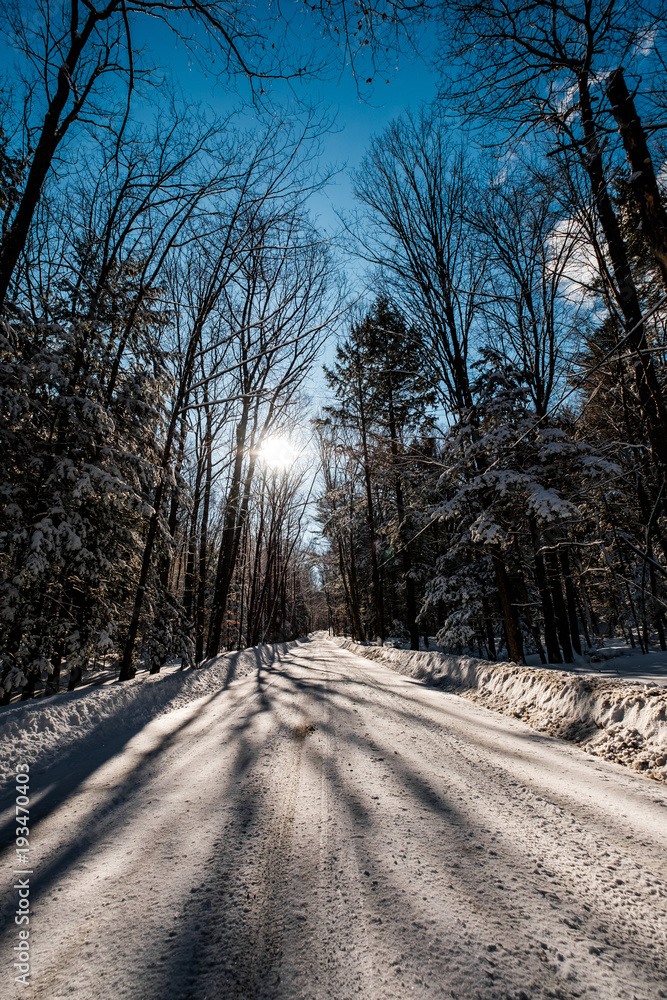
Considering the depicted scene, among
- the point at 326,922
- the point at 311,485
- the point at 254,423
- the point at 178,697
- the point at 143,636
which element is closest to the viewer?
the point at 326,922

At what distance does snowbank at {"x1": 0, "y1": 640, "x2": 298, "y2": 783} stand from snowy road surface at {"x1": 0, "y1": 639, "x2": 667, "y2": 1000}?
0.45 m

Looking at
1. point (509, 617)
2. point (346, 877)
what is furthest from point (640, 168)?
point (509, 617)

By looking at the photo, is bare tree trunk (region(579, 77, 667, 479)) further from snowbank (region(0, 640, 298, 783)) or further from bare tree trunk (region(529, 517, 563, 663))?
snowbank (region(0, 640, 298, 783))

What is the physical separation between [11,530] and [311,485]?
54.2 ft

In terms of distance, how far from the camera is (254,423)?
12688 mm

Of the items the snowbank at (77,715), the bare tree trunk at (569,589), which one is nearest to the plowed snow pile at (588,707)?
the snowbank at (77,715)

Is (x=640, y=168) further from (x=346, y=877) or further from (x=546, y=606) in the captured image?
(x=546, y=606)

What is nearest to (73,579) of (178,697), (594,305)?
(178,697)

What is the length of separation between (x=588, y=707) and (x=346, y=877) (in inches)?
143

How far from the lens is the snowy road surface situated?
139 centimetres

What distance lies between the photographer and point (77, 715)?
450 cm

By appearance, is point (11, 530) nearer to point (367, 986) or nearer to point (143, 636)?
point (143, 636)

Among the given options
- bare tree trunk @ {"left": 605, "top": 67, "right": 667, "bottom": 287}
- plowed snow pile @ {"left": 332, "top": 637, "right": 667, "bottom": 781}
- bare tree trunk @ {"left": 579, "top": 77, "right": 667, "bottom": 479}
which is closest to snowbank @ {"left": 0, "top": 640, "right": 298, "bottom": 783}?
plowed snow pile @ {"left": 332, "top": 637, "right": 667, "bottom": 781}

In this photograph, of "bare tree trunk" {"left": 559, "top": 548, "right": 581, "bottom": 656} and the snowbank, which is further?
"bare tree trunk" {"left": 559, "top": 548, "right": 581, "bottom": 656}
